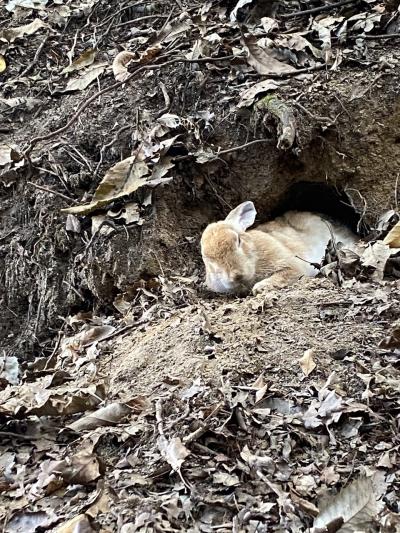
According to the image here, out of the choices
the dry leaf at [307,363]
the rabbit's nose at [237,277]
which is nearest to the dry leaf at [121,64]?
the rabbit's nose at [237,277]

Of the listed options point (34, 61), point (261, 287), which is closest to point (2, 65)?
point (34, 61)

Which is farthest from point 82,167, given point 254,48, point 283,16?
point 283,16

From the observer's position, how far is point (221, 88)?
249 inches

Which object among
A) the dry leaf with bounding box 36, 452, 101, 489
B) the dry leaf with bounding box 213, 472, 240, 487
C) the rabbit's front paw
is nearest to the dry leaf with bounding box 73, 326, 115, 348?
the rabbit's front paw

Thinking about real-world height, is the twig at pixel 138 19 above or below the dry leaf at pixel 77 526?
above

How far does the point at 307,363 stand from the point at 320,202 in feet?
10.4

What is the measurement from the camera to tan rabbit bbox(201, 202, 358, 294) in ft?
17.9

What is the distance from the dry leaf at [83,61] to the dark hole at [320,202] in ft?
7.81

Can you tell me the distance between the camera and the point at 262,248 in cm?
583

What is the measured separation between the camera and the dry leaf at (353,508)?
113 inches

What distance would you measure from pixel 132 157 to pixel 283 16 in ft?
6.70

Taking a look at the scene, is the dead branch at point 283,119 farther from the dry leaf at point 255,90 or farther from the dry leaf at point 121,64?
the dry leaf at point 121,64

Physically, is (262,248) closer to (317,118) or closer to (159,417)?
(317,118)

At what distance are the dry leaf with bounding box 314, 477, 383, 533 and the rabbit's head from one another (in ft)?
8.38
